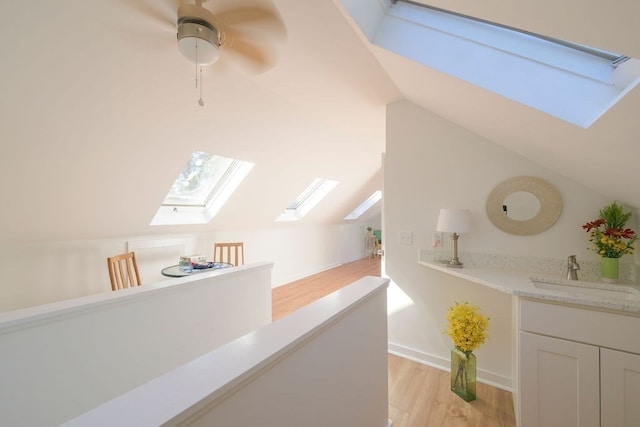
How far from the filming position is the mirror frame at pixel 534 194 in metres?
1.93

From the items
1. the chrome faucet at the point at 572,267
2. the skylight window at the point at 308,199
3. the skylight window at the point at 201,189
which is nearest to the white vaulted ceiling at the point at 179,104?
the skylight window at the point at 201,189

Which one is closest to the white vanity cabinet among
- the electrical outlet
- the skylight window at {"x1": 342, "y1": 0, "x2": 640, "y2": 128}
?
the skylight window at {"x1": 342, "y1": 0, "x2": 640, "y2": 128}

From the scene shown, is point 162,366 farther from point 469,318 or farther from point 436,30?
point 436,30

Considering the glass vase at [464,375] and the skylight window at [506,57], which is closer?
the skylight window at [506,57]

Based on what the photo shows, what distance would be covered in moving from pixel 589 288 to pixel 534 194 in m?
0.70

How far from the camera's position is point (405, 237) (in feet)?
8.09

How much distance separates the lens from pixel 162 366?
1604 mm

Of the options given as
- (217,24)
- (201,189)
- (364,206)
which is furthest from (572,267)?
(364,206)

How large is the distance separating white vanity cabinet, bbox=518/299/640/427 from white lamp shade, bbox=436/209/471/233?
67 cm

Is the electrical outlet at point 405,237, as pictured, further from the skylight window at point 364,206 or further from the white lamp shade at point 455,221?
the skylight window at point 364,206

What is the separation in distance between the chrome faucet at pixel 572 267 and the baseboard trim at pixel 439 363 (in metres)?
0.90

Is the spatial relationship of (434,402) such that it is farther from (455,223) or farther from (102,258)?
(102,258)

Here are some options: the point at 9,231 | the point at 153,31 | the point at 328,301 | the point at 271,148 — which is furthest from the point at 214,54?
the point at 9,231

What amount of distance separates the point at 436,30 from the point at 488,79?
1.25 ft
